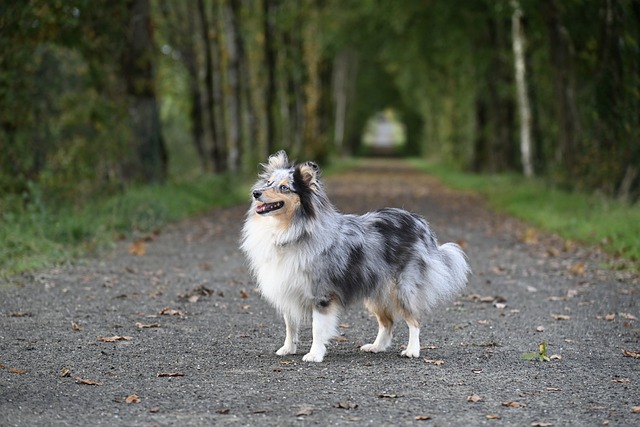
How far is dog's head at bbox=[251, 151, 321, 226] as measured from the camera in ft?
25.5

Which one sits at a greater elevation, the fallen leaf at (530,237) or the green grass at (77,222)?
the green grass at (77,222)

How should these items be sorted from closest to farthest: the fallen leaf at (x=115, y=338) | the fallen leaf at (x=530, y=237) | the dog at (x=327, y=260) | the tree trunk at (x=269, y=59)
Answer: the dog at (x=327, y=260), the fallen leaf at (x=115, y=338), the fallen leaf at (x=530, y=237), the tree trunk at (x=269, y=59)

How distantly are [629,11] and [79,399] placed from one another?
16.8 meters

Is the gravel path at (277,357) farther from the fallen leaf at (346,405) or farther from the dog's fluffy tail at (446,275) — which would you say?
the dog's fluffy tail at (446,275)

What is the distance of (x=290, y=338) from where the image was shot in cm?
828

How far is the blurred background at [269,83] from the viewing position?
1836 centimetres

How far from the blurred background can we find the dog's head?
841 cm

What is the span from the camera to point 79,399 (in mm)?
6613

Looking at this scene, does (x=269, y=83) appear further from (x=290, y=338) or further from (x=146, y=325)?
(x=290, y=338)

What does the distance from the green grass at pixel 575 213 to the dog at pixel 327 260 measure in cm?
618

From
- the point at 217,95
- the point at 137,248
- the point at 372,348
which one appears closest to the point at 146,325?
the point at 372,348

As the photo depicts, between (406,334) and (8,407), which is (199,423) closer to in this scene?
(8,407)

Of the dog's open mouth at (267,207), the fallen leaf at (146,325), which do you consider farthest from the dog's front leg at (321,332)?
the fallen leaf at (146,325)

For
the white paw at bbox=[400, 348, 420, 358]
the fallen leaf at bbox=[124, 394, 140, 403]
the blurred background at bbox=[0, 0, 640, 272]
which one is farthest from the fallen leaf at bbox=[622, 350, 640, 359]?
the blurred background at bbox=[0, 0, 640, 272]
